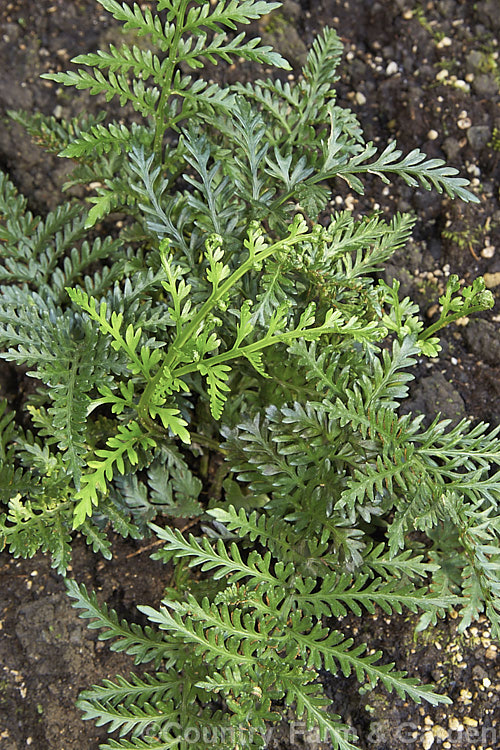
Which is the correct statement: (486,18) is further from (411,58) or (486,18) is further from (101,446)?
(101,446)

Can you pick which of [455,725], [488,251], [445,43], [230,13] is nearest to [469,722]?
[455,725]

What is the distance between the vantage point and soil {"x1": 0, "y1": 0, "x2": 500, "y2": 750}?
1.98 metres

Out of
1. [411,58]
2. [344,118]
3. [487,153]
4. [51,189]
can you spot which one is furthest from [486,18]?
[51,189]

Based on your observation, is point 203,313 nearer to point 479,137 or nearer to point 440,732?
point 440,732

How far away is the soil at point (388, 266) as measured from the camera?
1.98 m

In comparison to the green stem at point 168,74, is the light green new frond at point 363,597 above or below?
below

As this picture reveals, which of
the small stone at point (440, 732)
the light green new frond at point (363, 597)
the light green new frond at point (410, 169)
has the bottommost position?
the small stone at point (440, 732)

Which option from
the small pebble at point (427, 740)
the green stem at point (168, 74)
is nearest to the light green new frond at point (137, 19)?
the green stem at point (168, 74)

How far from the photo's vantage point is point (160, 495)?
2.03 m

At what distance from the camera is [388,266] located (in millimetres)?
2430

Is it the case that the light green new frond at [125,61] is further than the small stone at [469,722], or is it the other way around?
the small stone at [469,722]

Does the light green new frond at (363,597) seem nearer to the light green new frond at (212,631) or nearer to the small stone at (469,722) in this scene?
the light green new frond at (212,631)

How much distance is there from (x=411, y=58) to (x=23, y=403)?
6.23ft

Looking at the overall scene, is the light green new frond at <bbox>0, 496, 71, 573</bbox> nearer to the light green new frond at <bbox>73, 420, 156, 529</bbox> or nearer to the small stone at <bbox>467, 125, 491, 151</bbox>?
the light green new frond at <bbox>73, 420, 156, 529</bbox>
